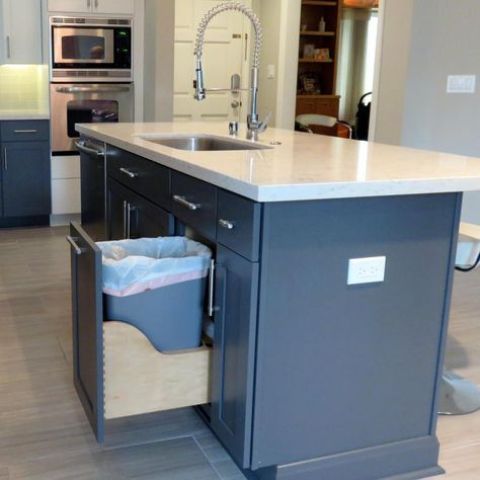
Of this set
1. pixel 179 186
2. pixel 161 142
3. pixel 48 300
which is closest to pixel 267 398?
pixel 179 186

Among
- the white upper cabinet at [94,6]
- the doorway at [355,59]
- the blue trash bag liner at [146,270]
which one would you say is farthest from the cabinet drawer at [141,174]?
the doorway at [355,59]

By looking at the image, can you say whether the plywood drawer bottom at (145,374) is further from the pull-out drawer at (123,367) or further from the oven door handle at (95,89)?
the oven door handle at (95,89)

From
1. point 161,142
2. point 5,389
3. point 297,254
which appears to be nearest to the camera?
point 297,254

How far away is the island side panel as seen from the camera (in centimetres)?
187

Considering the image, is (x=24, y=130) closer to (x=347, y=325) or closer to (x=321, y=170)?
(x=321, y=170)

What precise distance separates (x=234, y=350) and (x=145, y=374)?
31 centimetres

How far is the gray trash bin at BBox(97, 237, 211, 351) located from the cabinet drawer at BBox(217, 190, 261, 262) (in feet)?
0.66

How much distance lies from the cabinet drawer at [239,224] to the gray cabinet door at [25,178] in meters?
3.62

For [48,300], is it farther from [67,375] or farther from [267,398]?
[267,398]

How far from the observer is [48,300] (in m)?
3.75

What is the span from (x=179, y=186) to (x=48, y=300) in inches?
65.5

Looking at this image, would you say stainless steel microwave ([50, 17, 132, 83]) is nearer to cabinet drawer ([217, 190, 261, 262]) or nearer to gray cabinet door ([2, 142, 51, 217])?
gray cabinet door ([2, 142, 51, 217])

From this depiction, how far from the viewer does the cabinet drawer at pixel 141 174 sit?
259 cm

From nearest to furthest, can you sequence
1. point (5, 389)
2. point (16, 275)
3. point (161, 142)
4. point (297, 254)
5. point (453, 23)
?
point (297, 254), point (5, 389), point (161, 142), point (16, 275), point (453, 23)
